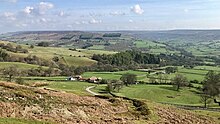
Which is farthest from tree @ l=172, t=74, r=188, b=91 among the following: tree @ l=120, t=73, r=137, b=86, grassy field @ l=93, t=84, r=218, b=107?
tree @ l=120, t=73, r=137, b=86

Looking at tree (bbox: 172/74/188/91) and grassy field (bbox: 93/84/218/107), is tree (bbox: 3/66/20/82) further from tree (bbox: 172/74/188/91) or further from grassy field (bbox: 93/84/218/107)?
tree (bbox: 172/74/188/91)

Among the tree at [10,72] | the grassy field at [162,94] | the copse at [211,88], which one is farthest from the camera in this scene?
the tree at [10,72]

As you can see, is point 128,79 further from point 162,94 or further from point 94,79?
point 162,94

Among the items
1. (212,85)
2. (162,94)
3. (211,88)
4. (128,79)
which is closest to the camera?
(211,88)

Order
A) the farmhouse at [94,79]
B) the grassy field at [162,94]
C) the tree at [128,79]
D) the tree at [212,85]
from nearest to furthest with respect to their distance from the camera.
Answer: the grassy field at [162,94], the tree at [212,85], the tree at [128,79], the farmhouse at [94,79]

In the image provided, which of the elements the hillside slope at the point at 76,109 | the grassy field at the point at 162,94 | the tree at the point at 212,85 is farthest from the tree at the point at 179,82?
the hillside slope at the point at 76,109

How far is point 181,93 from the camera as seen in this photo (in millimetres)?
165750

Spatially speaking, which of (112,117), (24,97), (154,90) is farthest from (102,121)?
(154,90)

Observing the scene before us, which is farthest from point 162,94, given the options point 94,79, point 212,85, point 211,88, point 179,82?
point 94,79

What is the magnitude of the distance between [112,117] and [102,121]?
308 cm

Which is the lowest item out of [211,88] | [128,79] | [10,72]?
[211,88]

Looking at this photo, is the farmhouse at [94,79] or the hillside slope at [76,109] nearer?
the hillside slope at [76,109]

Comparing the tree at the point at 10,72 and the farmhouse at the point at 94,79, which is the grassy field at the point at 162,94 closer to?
the farmhouse at the point at 94,79

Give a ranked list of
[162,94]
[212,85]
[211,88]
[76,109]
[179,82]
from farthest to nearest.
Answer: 1. [179,82]
2. [162,94]
3. [212,85]
4. [211,88]
5. [76,109]
